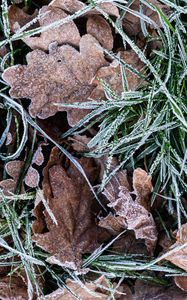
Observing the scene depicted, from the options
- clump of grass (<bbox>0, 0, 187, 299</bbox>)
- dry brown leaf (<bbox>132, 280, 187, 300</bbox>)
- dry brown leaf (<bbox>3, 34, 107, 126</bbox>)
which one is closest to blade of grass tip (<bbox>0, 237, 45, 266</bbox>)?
clump of grass (<bbox>0, 0, 187, 299</bbox>)

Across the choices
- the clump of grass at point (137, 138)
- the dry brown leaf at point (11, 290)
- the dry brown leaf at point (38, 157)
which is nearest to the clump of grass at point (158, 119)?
the clump of grass at point (137, 138)

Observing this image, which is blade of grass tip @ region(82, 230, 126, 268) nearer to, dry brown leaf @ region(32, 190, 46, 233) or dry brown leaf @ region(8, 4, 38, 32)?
dry brown leaf @ region(32, 190, 46, 233)

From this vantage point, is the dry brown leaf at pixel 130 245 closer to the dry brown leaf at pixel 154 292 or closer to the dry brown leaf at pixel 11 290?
the dry brown leaf at pixel 154 292

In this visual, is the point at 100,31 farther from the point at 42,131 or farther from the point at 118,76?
the point at 42,131

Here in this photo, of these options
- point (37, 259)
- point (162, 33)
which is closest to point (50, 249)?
point (37, 259)

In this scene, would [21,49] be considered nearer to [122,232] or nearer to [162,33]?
[162,33]

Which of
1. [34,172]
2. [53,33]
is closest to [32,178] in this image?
[34,172]
